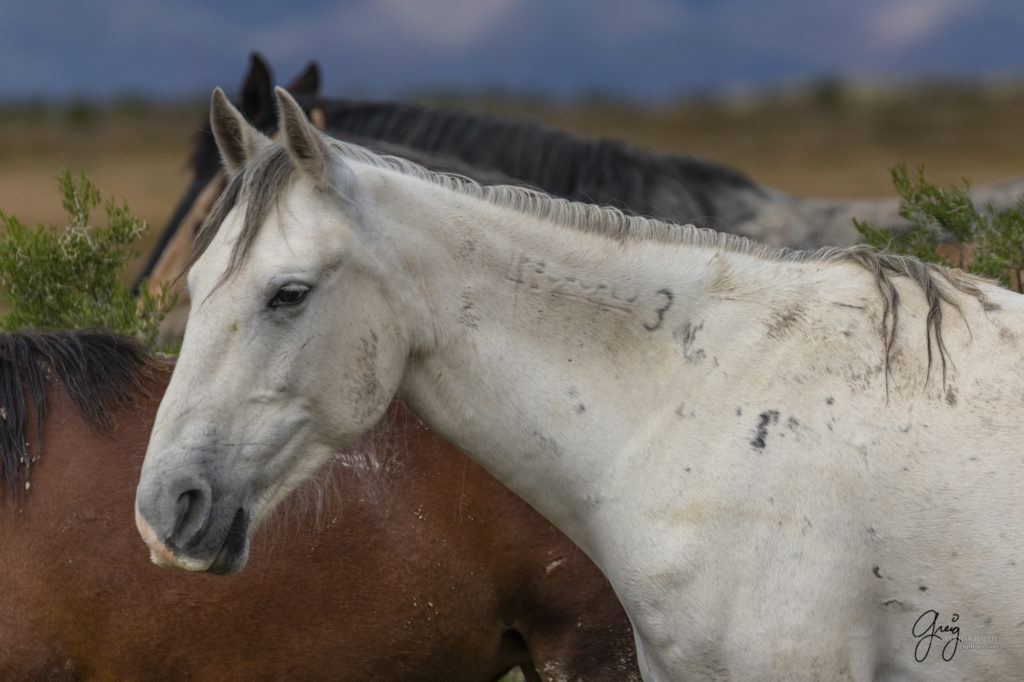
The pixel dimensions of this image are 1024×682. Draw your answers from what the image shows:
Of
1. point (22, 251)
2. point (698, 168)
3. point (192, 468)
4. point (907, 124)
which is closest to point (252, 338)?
point (192, 468)

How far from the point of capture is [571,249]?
288 centimetres

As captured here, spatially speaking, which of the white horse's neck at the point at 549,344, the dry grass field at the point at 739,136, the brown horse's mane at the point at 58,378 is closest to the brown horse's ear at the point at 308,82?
the brown horse's mane at the point at 58,378

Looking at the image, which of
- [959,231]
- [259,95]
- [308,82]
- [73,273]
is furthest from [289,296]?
[308,82]

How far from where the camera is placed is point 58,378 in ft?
11.4

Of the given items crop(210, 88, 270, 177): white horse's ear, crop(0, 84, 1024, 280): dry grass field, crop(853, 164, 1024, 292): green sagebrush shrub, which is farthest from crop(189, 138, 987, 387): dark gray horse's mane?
crop(0, 84, 1024, 280): dry grass field

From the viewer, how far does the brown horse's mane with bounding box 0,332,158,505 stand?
3.33 metres

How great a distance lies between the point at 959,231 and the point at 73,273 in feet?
11.4

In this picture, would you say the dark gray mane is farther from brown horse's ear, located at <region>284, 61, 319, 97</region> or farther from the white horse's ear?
the white horse's ear

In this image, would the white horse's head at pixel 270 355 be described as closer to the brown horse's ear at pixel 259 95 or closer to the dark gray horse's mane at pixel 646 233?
the dark gray horse's mane at pixel 646 233

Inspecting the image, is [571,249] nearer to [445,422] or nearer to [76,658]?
[445,422]

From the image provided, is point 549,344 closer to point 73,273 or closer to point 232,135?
point 232,135

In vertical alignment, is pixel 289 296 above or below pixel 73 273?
above

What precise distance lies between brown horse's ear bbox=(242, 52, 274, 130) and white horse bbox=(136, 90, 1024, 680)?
13.4ft

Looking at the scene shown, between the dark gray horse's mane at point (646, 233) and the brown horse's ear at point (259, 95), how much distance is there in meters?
4.10
